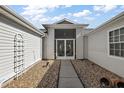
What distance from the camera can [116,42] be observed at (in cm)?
1027

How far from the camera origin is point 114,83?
269 inches

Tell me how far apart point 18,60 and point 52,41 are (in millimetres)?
11278

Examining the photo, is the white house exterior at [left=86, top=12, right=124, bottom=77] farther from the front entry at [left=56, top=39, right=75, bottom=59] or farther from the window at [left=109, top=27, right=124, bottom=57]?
the front entry at [left=56, top=39, right=75, bottom=59]

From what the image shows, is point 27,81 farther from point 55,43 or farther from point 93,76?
point 55,43

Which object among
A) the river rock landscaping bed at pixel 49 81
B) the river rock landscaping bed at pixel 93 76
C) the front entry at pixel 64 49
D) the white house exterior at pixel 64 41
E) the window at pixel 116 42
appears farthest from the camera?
the front entry at pixel 64 49

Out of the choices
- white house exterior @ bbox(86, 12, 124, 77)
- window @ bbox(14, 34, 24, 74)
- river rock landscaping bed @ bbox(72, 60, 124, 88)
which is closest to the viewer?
river rock landscaping bed @ bbox(72, 60, 124, 88)

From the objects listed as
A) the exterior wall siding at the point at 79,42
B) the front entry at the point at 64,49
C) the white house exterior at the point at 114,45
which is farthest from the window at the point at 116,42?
the front entry at the point at 64,49

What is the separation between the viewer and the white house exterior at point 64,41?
20.5 m

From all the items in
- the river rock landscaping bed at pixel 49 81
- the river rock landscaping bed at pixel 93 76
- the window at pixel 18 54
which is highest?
the window at pixel 18 54

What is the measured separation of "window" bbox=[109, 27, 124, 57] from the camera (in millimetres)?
9398

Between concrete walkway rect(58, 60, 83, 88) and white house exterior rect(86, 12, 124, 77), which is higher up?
white house exterior rect(86, 12, 124, 77)

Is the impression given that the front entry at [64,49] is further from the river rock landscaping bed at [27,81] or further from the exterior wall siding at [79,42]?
the river rock landscaping bed at [27,81]

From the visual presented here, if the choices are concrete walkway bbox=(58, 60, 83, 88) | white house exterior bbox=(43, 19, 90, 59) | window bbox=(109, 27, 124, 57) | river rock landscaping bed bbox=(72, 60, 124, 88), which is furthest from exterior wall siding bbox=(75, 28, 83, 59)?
concrete walkway bbox=(58, 60, 83, 88)

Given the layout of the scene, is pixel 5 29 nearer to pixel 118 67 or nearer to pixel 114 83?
pixel 114 83
